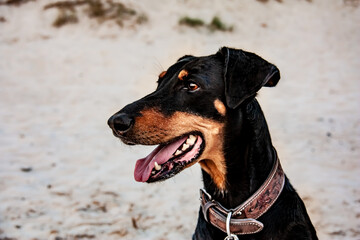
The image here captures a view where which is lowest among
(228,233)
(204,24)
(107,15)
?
(107,15)

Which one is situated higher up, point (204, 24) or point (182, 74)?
point (182, 74)

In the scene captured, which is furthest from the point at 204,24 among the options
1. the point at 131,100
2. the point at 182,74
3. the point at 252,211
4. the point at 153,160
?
the point at 252,211

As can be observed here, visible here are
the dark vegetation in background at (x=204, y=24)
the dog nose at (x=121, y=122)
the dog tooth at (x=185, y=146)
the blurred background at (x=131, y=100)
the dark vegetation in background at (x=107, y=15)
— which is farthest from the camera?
the dark vegetation in background at (x=204, y=24)

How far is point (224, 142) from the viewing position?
273cm

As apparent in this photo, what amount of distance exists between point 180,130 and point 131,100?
6599mm

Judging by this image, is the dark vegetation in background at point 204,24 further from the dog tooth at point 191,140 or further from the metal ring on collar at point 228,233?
the metal ring on collar at point 228,233

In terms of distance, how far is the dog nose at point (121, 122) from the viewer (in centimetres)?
257

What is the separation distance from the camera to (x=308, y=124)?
829cm

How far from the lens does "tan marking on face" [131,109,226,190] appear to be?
2621 millimetres

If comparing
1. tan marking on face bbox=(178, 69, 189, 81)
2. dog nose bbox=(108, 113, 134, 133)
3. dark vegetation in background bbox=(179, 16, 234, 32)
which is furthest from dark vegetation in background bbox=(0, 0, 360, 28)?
dog nose bbox=(108, 113, 134, 133)

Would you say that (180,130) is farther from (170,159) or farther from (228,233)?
(228,233)

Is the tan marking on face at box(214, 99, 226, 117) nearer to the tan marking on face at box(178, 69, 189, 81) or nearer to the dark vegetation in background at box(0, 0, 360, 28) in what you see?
the tan marking on face at box(178, 69, 189, 81)

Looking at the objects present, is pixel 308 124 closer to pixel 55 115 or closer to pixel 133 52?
pixel 55 115

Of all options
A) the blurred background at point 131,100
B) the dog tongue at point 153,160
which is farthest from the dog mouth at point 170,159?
the blurred background at point 131,100
